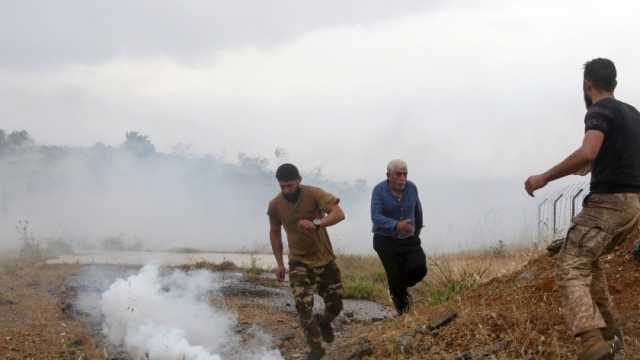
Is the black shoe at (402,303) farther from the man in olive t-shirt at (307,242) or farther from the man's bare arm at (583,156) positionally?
the man's bare arm at (583,156)

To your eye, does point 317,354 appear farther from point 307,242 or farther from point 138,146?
point 138,146

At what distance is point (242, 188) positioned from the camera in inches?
2018

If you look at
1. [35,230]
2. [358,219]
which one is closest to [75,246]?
[35,230]

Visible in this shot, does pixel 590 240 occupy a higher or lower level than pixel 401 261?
higher

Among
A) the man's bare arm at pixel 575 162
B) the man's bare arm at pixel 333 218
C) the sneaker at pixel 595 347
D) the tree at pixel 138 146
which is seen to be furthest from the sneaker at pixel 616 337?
the tree at pixel 138 146

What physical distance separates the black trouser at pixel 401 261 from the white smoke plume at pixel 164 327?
4.93 feet

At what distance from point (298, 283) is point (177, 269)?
348 inches

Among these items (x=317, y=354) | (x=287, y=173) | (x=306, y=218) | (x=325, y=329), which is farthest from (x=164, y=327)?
(x=287, y=173)

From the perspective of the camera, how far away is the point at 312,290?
6.79 m

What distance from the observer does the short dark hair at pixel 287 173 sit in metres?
6.62

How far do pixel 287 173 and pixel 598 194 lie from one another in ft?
10.1

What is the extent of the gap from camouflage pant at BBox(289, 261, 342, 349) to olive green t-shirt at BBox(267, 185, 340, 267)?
9 cm

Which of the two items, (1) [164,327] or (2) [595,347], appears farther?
(1) [164,327]

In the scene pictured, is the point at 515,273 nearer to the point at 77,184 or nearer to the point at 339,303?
the point at 339,303
